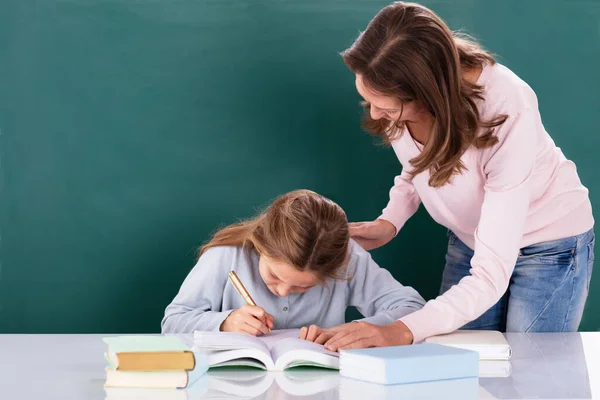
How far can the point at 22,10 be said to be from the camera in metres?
2.54

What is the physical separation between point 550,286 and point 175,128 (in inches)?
48.6

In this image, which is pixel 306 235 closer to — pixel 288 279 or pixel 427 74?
pixel 288 279

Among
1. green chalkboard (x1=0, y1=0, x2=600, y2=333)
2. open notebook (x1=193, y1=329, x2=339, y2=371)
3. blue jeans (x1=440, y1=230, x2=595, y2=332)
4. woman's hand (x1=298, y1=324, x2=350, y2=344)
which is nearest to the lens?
open notebook (x1=193, y1=329, x2=339, y2=371)

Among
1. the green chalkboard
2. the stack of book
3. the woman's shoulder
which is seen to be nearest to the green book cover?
the stack of book

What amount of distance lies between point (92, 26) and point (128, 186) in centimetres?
51

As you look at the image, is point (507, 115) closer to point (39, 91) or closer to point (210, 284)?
point (210, 284)

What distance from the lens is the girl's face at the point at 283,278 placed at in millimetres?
1853

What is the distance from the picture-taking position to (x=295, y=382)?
4.68ft

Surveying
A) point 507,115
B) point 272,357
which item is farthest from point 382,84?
point 272,357

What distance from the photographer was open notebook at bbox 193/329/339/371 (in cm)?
150

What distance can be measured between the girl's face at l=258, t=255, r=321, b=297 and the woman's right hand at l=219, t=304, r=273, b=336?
14 centimetres

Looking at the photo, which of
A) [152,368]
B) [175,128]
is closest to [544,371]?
[152,368]

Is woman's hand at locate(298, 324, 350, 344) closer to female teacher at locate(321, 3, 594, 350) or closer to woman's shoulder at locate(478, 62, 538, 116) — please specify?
female teacher at locate(321, 3, 594, 350)

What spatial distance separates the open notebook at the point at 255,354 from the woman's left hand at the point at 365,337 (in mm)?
49
